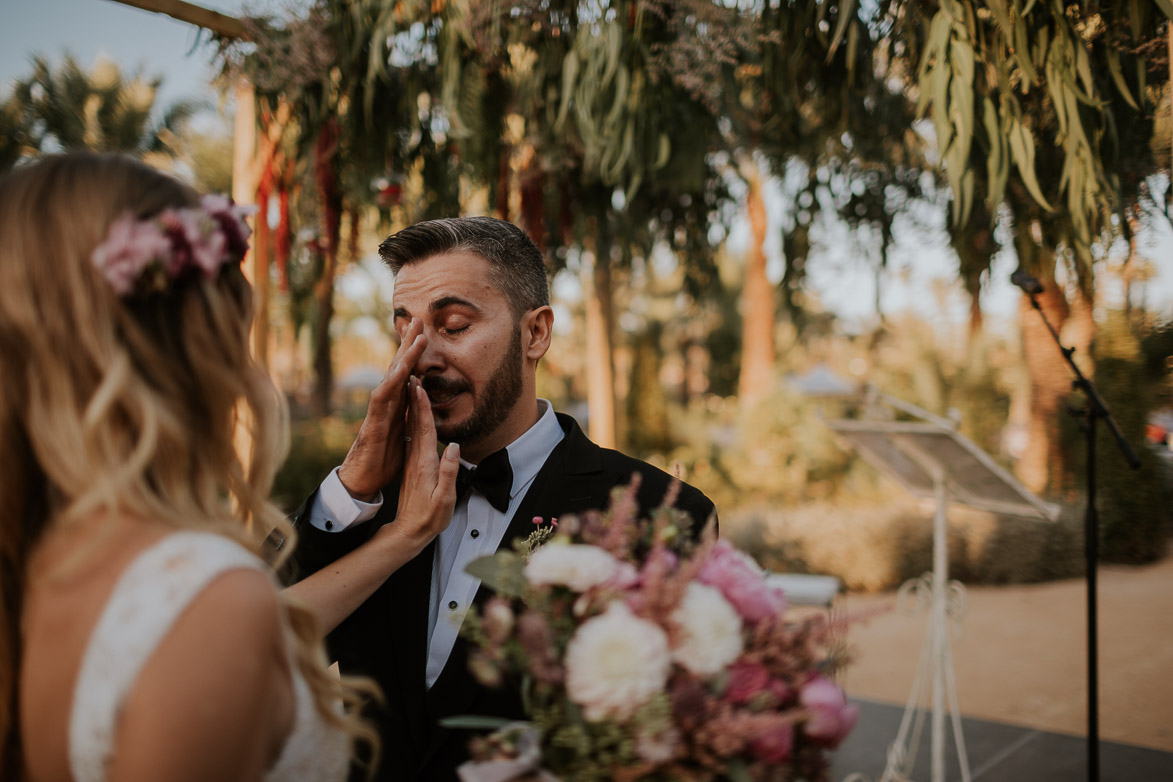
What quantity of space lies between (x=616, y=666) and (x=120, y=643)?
0.57 meters

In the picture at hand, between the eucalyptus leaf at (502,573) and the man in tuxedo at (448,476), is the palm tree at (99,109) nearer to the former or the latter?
the man in tuxedo at (448,476)

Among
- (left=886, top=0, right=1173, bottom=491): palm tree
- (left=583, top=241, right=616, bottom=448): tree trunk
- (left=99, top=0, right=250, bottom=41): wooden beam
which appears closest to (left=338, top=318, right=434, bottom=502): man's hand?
(left=886, top=0, right=1173, bottom=491): palm tree

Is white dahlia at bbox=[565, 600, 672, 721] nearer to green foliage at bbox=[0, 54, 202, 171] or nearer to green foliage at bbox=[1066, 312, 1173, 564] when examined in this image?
green foliage at bbox=[1066, 312, 1173, 564]

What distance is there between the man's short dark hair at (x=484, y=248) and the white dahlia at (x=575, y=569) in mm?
1211

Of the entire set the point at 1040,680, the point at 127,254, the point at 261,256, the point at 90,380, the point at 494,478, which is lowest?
the point at 1040,680

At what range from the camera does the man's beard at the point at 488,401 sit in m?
2.16

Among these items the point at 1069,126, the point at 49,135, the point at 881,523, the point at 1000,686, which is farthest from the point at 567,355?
the point at 1069,126

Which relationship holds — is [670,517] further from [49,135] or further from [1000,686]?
[49,135]

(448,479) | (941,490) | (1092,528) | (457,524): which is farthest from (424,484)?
(1092,528)

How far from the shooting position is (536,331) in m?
2.38

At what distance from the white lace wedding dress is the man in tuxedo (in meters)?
0.89

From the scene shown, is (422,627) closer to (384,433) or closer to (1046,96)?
(384,433)

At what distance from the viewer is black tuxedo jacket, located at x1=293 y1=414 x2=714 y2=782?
70.3 inches

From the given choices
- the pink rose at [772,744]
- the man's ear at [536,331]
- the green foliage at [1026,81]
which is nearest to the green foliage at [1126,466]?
the green foliage at [1026,81]
